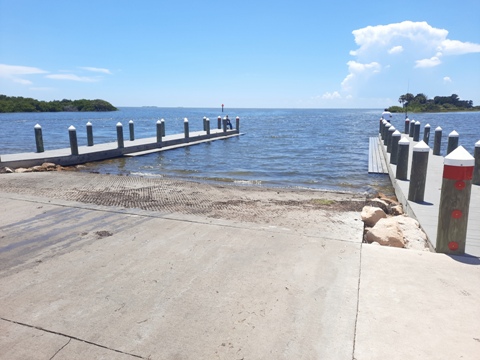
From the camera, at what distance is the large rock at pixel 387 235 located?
4.73m

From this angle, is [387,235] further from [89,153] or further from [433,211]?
[89,153]

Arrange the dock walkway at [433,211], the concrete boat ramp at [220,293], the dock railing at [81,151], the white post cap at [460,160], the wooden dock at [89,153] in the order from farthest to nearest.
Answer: the dock railing at [81,151] → the wooden dock at [89,153] → the dock walkway at [433,211] → the white post cap at [460,160] → the concrete boat ramp at [220,293]

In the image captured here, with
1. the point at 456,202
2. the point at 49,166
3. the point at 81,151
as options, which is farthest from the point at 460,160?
the point at 81,151

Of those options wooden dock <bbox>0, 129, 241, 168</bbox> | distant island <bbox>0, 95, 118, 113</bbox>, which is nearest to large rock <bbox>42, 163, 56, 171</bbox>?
wooden dock <bbox>0, 129, 241, 168</bbox>

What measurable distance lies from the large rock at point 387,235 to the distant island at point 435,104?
129787 millimetres

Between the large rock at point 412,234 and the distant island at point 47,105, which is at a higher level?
the distant island at point 47,105

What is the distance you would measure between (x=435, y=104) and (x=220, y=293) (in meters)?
154

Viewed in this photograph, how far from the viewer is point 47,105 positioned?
121750 mm

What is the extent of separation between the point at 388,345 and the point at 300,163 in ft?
45.5

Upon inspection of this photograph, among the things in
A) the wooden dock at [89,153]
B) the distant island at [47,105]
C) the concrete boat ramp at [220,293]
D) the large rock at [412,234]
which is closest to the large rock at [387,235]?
the large rock at [412,234]

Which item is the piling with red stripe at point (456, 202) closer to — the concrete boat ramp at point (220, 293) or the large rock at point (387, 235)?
the concrete boat ramp at point (220, 293)

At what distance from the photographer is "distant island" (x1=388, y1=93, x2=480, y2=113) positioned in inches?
5049

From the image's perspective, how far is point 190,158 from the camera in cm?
1759

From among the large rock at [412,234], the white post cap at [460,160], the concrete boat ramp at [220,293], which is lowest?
the large rock at [412,234]
